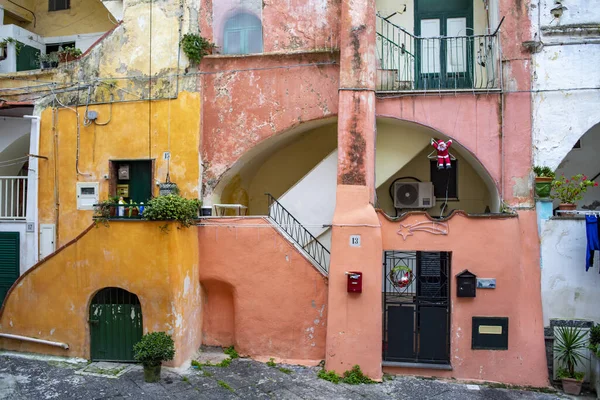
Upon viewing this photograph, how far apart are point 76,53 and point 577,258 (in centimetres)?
1319

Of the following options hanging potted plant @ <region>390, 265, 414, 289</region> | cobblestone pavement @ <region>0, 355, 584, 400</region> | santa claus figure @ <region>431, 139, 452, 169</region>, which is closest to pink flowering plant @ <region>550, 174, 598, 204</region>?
santa claus figure @ <region>431, 139, 452, 169</region>

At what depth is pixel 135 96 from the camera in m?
12.2

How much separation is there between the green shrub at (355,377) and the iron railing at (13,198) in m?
9.49

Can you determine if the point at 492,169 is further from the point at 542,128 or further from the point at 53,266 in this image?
the point at 53,266

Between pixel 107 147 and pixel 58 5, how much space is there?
668 cm

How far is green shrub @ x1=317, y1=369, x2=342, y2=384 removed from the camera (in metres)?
9.70

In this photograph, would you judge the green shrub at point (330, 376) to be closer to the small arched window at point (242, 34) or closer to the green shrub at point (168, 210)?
the green shrub at point (168, 210)

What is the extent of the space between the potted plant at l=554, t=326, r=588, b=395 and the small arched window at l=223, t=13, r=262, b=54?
9659 millimetres

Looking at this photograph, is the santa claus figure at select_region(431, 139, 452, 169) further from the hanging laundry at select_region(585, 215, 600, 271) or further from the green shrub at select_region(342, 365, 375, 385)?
the green shrub at select_region(342, 365, 375, 385)

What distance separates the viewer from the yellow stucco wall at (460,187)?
1321 centimetres

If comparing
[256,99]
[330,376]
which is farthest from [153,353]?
[256,99]

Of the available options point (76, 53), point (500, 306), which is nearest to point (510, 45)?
point (500, 306)

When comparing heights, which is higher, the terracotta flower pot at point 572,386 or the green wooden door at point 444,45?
the green wooden door at point 444,45

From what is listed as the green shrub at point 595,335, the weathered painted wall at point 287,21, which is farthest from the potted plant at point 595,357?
the weathered painted wall at point 287,21
